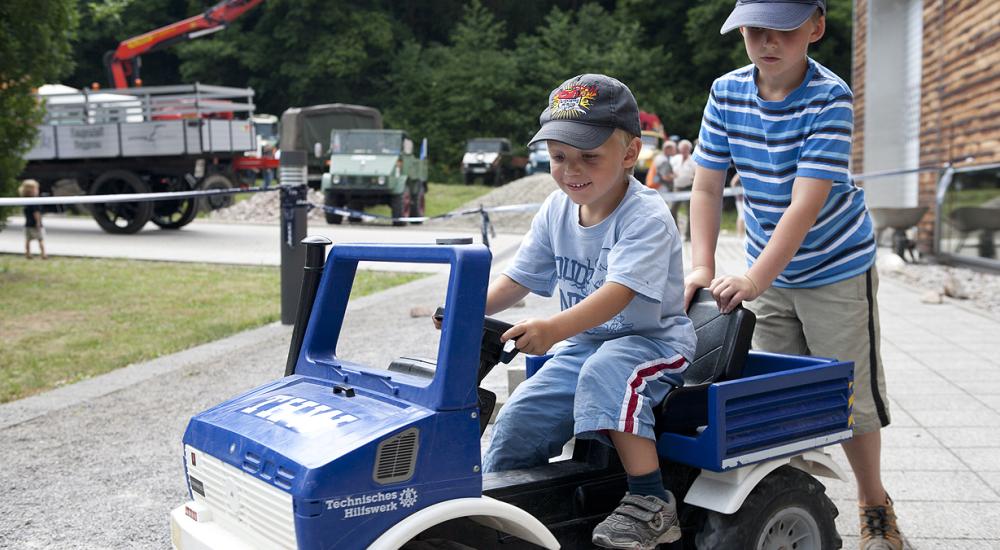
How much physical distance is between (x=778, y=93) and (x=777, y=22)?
28 centimetres

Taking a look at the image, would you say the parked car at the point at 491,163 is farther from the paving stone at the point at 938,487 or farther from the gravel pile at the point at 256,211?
the paving stone at the point at 938,487

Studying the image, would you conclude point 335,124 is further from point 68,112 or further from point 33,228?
point 33,228

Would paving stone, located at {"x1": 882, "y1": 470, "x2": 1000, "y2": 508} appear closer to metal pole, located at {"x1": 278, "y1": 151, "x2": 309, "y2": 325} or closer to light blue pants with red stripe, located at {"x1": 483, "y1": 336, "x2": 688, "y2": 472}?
light blue pants with red stripe, located at {"x1": 483, "y1": 336, "x2": 688, "y2": 472}

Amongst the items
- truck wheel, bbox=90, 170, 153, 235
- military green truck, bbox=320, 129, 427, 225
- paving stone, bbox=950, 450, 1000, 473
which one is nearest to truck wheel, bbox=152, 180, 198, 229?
truck wheel, bbox=90, 170, 153, 235

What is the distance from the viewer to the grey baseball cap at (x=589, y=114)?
9.45 feet

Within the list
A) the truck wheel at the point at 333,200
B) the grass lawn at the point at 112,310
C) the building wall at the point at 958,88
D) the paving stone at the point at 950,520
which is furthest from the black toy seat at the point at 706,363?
the truck wheel at the point at 333,200

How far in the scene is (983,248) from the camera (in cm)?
1253

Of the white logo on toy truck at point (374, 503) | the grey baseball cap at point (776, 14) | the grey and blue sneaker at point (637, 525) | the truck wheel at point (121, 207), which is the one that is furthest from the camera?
the truck wheel at point (121, 207)

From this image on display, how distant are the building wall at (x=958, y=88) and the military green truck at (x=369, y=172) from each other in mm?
11381

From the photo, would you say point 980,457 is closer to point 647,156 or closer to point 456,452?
point 456,452

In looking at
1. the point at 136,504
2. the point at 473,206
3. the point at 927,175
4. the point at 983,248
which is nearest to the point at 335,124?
the point at 473,206

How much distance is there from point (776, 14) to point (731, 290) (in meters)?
0.89

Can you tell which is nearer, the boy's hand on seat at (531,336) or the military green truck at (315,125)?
the boy's hand on seat at (531,336)

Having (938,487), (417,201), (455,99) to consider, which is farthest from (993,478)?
(455,99)
